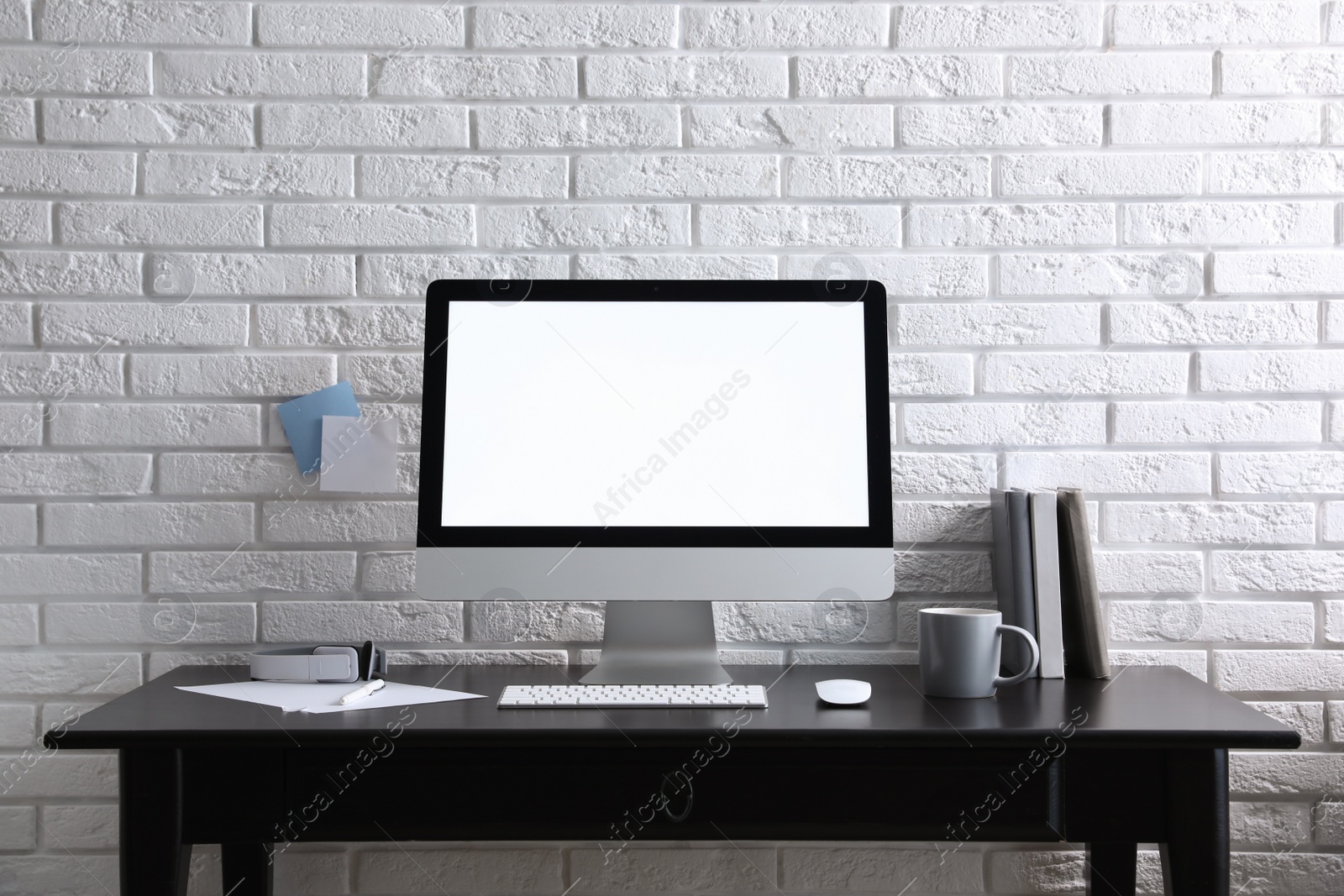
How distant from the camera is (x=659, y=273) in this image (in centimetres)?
141

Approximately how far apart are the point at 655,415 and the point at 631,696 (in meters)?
0.35

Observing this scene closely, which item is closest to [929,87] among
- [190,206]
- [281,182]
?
[281,182]

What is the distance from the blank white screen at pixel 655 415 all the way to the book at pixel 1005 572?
0.25m

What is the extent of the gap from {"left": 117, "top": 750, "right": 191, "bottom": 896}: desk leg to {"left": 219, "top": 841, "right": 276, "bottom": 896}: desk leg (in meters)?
0.42

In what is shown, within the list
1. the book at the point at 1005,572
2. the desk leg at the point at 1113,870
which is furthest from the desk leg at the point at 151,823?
the desk leg at the point at 1113,870

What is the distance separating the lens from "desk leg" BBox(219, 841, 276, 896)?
1.32m

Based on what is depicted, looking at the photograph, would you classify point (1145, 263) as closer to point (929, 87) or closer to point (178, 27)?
point (929, 87)

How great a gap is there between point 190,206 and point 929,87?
117 cm

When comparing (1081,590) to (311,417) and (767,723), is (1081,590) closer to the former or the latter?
(767,723)

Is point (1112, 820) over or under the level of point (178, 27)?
under

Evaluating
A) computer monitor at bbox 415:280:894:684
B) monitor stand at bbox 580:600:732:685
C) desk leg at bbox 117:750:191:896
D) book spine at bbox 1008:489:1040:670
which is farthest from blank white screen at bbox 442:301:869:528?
desk leg at bbox 117:750:191:896

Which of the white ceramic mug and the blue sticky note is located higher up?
the blue sticky note

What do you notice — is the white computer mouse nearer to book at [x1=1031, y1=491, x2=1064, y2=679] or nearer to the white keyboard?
the white keyboard

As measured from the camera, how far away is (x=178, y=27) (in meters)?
1.41
